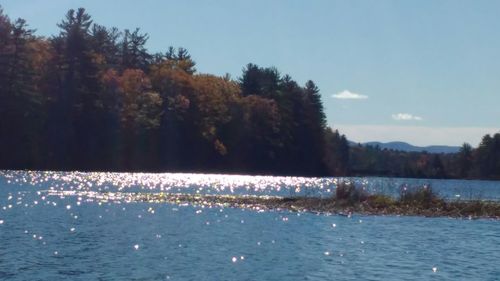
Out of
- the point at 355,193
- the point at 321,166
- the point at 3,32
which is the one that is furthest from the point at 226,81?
the point at 355,193

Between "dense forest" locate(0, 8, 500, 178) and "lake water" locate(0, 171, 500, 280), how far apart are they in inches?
2053

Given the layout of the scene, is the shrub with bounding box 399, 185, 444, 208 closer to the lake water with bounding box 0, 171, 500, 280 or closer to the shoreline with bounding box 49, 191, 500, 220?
the shoreline with bounding box 49, 191, 500, 220

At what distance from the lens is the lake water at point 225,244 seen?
35.1 meters

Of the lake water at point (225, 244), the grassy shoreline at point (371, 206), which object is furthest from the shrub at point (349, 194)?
the lake water at point (225, 244)

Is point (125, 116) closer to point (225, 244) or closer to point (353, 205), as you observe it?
point (353, 205)

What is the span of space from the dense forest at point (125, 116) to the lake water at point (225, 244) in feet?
171

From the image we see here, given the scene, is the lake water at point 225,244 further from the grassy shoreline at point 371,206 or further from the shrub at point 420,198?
the shrub at point 420,198

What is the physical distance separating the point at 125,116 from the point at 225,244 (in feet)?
291

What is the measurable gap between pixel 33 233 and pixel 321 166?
13597 centimetres

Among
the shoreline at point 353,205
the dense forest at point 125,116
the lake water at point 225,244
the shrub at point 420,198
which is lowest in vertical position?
the lake water at point 225,244

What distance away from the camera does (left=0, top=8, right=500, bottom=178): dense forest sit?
11906 centimetres

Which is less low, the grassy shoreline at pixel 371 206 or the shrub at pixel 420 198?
the shrub at pixel 420 198

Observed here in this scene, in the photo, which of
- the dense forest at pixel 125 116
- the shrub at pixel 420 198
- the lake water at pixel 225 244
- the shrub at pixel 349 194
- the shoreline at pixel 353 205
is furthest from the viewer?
the dense forest at pixel 125 116

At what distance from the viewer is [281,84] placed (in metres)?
181
